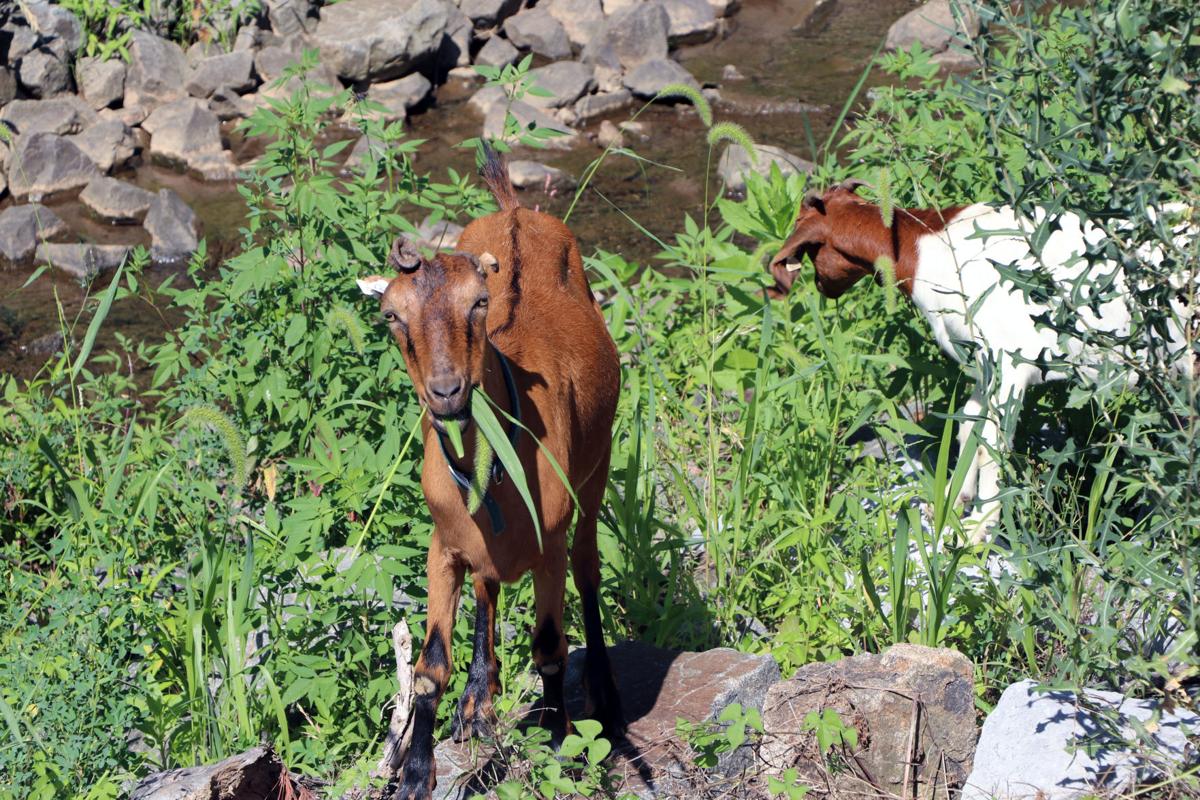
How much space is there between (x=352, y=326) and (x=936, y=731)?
2094 mm

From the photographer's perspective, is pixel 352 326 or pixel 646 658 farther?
pixel 646 658

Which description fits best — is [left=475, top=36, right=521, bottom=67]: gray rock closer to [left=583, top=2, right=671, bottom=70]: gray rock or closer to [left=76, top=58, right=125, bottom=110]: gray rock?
[left=583, top=2, right=671, bottom=70]: gray rock

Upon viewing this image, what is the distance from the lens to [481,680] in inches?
162

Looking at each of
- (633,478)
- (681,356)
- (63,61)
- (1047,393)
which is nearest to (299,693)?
(633,478)

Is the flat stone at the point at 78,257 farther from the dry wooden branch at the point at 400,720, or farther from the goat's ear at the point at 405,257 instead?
the goat's ear at the point at 405,257

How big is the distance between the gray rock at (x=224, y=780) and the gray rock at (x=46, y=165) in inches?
311

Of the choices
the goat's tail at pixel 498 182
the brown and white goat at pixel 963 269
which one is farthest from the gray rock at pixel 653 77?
the goat's tail at pixel 498 182

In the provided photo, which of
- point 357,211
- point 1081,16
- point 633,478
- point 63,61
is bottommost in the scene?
point 63,61

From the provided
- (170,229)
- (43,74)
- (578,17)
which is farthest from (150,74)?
(578,17)

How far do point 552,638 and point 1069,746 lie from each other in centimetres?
146

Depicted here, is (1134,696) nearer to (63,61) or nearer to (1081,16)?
(1081,16)

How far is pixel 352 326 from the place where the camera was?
13.4ft

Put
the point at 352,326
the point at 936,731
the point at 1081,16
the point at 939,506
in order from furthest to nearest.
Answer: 1. the point at 939,506
2. the point at 352,326
3. the point at 936,731
4. the point at 1081,16

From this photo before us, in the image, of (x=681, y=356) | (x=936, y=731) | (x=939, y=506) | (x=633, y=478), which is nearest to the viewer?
(x=936, y=731)
